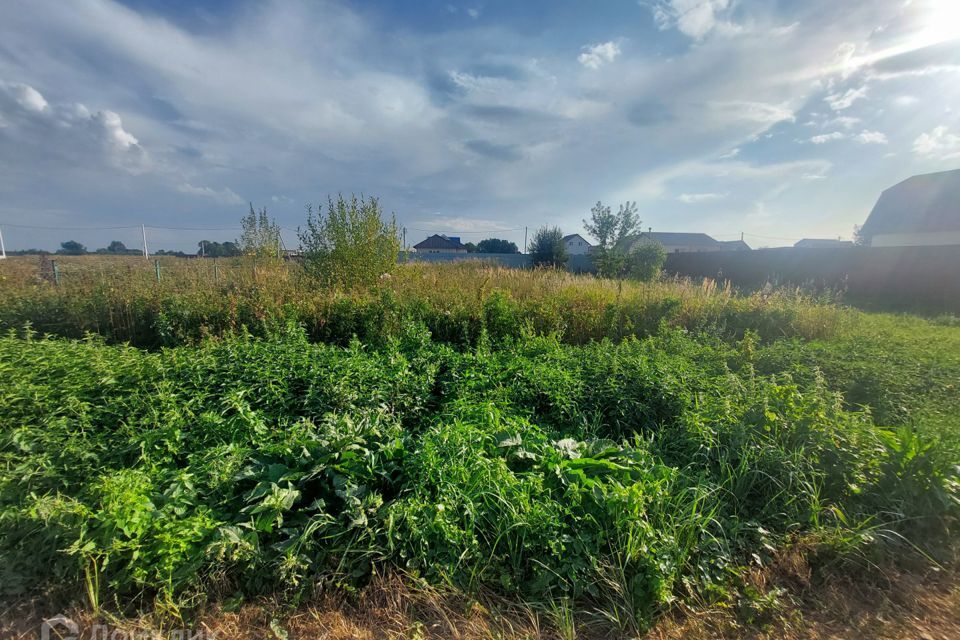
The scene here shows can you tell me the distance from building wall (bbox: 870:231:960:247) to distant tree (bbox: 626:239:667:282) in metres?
13.0

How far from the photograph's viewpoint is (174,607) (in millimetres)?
1560

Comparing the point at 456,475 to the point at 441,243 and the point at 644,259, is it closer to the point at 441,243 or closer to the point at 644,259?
the point at 644,259

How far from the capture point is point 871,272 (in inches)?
551

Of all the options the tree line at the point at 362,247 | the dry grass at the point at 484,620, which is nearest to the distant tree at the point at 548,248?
the tree line at the point at 362,247

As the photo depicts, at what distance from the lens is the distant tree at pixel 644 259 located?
16.7 meters

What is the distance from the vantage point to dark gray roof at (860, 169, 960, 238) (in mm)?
20198

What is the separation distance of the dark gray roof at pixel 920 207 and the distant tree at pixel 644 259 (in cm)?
1622

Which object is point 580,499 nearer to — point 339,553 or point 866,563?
point 339,553

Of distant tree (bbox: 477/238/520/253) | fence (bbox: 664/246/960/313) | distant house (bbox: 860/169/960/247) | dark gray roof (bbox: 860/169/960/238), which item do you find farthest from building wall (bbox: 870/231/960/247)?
distant tree (bbox: 477/238/520/253)

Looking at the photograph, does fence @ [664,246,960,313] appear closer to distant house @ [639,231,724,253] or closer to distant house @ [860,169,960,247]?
distant house @ [860,169,960,247]

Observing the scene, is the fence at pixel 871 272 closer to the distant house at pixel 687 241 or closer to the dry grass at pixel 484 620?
the dry grass at pixel 484 620

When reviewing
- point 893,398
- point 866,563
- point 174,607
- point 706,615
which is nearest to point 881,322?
point 893,398

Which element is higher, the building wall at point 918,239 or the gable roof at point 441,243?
the gable roof at point 441,243

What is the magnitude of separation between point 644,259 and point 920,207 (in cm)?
1942
